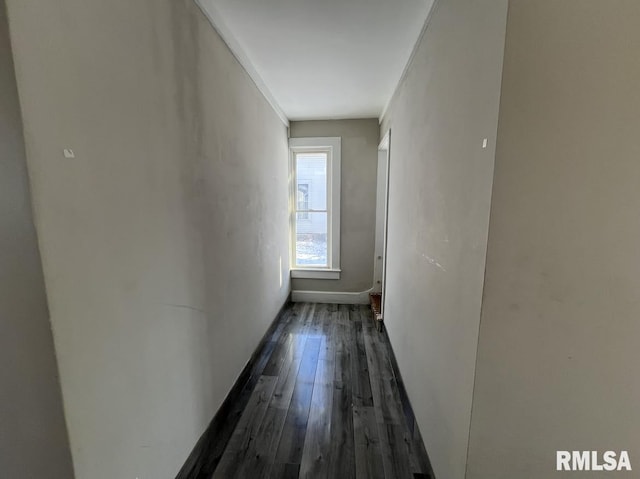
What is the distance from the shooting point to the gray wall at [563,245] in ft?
2.45

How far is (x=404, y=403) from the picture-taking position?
1890 mm

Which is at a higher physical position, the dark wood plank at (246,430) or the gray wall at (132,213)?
the gray wall at (132,213)

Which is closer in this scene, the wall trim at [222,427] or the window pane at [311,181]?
the wall trim at [222,427]

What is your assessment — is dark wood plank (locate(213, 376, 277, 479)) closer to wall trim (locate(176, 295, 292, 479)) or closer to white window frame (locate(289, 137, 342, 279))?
wall trim (locate(176, 295, 292, 479))

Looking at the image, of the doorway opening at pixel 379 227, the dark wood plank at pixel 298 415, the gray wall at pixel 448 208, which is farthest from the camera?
the doorway opening at pixel 379 227

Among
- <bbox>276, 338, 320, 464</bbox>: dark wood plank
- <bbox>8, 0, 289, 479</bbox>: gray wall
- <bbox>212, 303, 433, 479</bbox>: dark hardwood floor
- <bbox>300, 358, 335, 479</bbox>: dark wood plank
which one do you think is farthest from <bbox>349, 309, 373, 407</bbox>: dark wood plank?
<bbox>8, 0, 289, 479</bbox>: gray wall

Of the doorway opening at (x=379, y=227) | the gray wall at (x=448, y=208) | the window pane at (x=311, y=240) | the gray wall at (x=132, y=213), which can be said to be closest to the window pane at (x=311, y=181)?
the window pane at (x=311, y=240)

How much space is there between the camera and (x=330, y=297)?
3.88 m

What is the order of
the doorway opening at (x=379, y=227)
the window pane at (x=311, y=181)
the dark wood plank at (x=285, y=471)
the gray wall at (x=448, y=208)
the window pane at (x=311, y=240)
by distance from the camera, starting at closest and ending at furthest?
the gray wall at (x=448, y=208) < the dark wood plank at (x=285, y=471) < the doorway opening at (x=379, y=227) < the window pane at (x=311, y=181) < the window pane at (x=311, y=240)

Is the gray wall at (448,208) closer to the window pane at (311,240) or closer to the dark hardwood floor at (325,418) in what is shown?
the dark hardwood floor at (325,418)

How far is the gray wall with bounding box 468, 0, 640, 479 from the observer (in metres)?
0.75

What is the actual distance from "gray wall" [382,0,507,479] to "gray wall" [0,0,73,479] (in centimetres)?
121

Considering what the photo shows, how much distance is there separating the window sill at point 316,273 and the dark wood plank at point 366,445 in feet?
6.64

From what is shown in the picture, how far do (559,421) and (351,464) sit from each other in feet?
3.40
